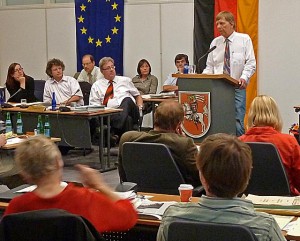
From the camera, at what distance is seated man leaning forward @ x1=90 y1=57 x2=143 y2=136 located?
797cm

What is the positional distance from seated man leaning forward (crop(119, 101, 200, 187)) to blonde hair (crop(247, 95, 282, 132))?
0.44m

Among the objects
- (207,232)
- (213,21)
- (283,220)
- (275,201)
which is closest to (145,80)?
(213,21)

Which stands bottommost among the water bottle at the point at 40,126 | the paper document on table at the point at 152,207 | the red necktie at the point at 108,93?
the water bottle at the point at 40,126

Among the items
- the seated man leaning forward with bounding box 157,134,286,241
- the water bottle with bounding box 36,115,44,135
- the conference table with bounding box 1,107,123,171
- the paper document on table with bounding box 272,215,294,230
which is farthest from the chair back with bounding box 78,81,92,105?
the seated man leaning forward with bounding box 157,134,286,241

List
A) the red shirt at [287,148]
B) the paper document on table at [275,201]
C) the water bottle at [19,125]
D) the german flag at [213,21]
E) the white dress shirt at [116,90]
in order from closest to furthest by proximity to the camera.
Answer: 1. the paper document on table at [275,201]
2. the red shirt at [287,148]
3. the water bottle at [19,125]
4. the white dress shirt at [116,90]
5. the german flag at [213,21]

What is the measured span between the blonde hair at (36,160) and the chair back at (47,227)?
8.8 inches

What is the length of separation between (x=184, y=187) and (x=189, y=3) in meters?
7.42

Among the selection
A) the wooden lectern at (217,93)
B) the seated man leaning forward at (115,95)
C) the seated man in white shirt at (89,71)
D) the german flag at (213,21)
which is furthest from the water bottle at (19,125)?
the german flag at (213,21)

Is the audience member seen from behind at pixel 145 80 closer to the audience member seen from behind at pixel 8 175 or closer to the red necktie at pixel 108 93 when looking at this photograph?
the red necktie at pixel 108 93

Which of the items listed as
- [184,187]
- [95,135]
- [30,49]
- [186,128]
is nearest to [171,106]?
[184,187]

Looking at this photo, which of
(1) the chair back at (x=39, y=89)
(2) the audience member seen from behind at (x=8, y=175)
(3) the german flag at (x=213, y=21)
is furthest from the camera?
(1) the chair back at (x=39, y=89)

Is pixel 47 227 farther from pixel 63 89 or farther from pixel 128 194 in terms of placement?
pixel 63 89

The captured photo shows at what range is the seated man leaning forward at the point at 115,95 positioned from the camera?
797cm

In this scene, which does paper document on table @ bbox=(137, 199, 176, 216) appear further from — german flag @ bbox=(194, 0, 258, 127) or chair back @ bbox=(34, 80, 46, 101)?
chair back @ bbox=(34, 80, 46, 101)
